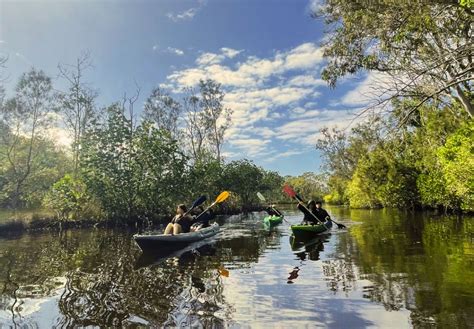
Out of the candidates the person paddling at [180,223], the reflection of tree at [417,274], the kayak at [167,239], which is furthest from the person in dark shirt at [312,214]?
the person paddling at [180,223]

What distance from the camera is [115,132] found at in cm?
2534

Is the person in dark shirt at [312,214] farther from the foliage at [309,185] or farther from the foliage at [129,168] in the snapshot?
the foliage at [309,185]

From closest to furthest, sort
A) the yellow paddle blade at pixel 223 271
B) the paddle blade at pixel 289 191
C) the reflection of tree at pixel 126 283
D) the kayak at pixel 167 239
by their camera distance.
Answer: the reflection of tree at pixel 126 283 < the yellow paddle blade at pixel 223 271 < the kayak at pixel 167 239 < the paddle blade at pixel 289 191

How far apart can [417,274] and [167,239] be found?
8150mm

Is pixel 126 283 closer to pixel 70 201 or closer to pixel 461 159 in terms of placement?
pixel 461 159

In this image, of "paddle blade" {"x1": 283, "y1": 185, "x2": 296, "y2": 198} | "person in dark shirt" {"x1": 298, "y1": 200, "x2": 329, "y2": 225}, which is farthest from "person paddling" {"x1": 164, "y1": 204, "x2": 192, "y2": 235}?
"paddle blade" {"x1": 283, "y1": 185, "x2": 296, "y2": 198}

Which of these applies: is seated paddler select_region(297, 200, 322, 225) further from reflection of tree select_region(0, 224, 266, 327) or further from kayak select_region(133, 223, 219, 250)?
kayak select_region(133, 223, 219, 250)

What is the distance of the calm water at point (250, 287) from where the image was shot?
17.9 feet

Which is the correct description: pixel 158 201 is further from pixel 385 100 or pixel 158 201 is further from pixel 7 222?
pixel 385 100

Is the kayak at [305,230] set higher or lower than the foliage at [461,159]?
lower

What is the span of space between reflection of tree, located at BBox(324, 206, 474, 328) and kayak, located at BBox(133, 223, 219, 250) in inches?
227

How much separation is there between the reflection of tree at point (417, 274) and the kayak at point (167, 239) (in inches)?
227

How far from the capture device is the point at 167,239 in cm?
1272

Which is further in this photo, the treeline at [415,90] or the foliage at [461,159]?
the foliage at [461,159]
